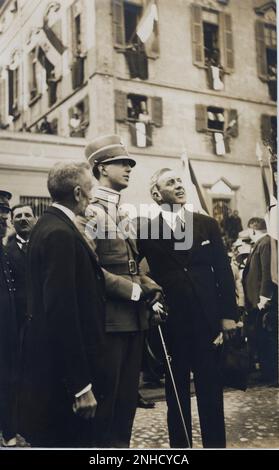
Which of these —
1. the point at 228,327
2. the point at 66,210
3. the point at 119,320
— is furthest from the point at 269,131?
the point at 119,320

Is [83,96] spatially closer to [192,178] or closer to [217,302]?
[192,178]

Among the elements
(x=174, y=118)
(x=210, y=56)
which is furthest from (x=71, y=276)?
(x=210, y=56)

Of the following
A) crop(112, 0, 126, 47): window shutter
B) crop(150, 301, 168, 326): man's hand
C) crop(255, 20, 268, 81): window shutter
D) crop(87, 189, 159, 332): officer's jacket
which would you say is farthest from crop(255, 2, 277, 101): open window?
crop(150, 301, 168, 326): man's hand

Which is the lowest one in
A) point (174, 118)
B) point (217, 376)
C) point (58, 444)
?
point (58, 444)

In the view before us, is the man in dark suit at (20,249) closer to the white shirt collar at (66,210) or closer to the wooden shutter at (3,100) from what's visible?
the white shirt collar at (66,210)

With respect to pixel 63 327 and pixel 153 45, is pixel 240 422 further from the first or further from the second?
pixel 153 45

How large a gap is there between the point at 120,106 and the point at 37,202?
3.19 feet

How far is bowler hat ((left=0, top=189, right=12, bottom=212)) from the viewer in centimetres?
408

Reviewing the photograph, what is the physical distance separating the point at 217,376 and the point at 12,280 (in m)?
1.60

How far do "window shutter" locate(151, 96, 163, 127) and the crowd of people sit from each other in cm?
39

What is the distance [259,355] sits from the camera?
4.20 metres

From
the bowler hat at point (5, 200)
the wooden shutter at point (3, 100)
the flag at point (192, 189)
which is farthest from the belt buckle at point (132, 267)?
the wooden shutter at point (3, 100)

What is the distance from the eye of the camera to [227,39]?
447 centimetres

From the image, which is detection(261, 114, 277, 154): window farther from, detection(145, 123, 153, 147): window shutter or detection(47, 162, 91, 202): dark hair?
detection(47, 162, 91, 202): dark hair
